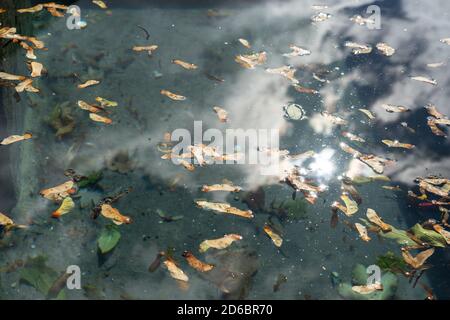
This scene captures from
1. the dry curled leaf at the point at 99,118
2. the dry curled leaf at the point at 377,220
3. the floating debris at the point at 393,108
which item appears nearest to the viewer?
the dry curled leaf at the point at 377,220

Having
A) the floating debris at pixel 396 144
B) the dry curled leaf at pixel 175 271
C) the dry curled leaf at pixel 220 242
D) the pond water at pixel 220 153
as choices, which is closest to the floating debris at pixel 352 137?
the pond water at pixel 220 153

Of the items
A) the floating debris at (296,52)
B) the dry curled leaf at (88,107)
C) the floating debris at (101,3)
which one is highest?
the floating debris at (101,3)

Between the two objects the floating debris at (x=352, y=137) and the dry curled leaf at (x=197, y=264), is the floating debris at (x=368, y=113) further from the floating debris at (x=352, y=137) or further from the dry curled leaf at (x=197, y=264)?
the dry curled leaf at (x=197, y=264)

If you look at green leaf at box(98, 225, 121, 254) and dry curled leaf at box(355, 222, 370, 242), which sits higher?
dry curled leaf at box(355, 222, 370, 242)

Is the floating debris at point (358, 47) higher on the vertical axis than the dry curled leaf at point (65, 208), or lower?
higher

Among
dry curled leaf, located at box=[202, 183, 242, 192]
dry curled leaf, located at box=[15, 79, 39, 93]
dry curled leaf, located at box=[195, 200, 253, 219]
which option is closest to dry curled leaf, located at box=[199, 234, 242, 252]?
dry curled leaf, located at box=[195, 200, 253, 219]

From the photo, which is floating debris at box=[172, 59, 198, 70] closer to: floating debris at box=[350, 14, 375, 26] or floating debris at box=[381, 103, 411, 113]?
floating debris at box=[381, 103, 411, 113]

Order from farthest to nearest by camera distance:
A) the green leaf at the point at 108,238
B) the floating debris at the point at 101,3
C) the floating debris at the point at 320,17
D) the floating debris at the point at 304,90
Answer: the floating debris at the point at 320,17 < the floating debris at the point at 101,3 < the floating debris at the point at 304,90 < the green leaf at the point at 108,238
